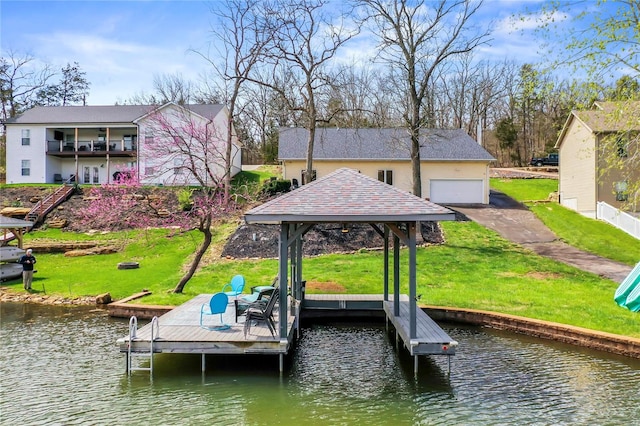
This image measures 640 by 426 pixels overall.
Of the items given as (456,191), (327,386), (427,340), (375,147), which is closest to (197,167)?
(327,386)

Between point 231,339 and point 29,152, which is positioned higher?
point 29,152

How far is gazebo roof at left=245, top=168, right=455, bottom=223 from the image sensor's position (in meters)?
9.66

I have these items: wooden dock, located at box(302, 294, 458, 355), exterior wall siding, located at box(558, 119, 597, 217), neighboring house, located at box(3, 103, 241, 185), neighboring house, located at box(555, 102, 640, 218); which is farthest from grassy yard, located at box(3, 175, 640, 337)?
neighboring house, located at box(3, 103, 241, 185)

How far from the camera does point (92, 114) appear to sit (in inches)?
1666

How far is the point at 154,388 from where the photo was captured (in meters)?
9.02

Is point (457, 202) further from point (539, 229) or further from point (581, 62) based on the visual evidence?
point (581, 62)

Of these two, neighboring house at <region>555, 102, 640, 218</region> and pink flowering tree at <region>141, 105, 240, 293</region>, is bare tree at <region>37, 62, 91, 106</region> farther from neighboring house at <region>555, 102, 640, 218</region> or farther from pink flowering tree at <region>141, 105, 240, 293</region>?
neighboring house at <region>555, 102, 640, 218</region>

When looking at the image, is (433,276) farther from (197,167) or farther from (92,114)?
(92,114)

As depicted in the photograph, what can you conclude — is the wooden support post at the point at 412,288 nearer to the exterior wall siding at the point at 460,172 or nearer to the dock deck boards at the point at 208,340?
the dock deck boards at the point at 208,340

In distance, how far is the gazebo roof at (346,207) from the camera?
9.66 m

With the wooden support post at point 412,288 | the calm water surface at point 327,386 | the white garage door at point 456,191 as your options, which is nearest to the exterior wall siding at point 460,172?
the white garage door at point 456,191

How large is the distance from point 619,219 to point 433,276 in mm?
14773

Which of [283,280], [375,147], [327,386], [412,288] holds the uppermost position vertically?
[375,147]

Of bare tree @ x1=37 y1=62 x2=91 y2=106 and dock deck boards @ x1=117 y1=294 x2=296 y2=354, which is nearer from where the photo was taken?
dock deck boards @ x1=117 y1=294 x2=296 y2=354
